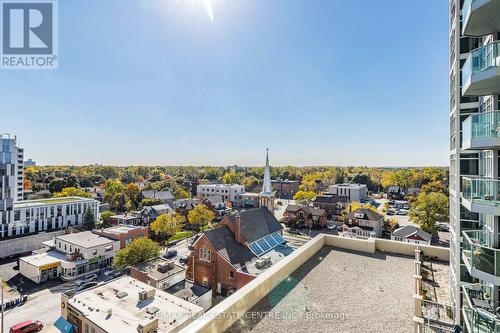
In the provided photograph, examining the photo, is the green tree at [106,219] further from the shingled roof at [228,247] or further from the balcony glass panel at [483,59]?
the balcony glass panel at [483,59]

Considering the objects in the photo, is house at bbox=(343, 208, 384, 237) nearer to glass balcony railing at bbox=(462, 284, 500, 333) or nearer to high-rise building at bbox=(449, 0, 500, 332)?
high-rise building at bbox=(449, 0, 500, 332)

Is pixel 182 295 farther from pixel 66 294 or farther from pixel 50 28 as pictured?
pixel 50 28

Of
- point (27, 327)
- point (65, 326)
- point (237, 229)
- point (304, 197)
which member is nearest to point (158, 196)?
point (304, 197)

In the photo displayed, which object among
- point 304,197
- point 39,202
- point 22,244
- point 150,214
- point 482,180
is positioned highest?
point 482,180

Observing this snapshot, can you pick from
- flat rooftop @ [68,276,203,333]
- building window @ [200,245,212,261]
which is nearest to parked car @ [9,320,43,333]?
flat rooftop @ [68,276,203,333]

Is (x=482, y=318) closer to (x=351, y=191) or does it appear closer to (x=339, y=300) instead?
(x=339, y=300)

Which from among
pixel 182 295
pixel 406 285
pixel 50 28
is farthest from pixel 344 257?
pixel 50 28
